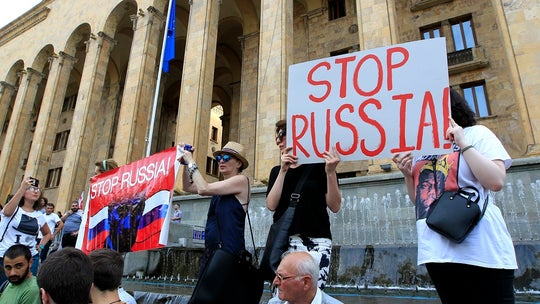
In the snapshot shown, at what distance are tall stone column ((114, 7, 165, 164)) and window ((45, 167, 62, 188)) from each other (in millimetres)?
13338

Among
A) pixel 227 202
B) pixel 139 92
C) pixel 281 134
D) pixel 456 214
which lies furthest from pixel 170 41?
pixel 456 214

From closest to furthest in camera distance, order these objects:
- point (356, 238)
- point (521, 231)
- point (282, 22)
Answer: point (521, 231) → point (356, 238) → point (282, 22)

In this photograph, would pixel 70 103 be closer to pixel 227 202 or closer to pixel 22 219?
pixel 22 219

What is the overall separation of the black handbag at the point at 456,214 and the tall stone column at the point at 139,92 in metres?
16.3

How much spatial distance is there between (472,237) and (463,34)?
17.1 meters

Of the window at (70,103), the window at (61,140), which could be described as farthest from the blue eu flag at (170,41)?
the window at (70,103)

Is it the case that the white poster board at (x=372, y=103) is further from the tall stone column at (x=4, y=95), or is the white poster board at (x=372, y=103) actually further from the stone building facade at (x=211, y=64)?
the tall stone column at (x=4, y=95)

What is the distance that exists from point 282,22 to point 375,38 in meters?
4.06

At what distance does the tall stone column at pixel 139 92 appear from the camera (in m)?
16.7

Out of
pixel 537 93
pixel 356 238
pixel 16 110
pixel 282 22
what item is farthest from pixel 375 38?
pixel 16 110

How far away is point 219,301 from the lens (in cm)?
233

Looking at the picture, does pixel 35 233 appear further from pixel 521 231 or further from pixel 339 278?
pixel 521 231

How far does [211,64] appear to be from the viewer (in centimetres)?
1597

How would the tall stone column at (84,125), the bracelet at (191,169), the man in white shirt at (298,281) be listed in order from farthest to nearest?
the tall stone column at (84,125)
the bracelet at (191,169)
the man in white shirt at (298,281)
